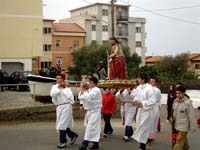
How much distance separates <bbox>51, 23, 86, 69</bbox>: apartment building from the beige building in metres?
22.5

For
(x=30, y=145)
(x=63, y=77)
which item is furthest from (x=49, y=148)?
(x=63, y=77)

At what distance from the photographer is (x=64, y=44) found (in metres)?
72.1

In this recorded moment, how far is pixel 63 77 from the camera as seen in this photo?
1181 cm

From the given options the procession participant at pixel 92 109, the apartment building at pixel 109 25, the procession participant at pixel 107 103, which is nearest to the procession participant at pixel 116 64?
the procession participant at pixel 107 103

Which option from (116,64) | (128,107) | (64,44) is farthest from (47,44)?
(128,107)

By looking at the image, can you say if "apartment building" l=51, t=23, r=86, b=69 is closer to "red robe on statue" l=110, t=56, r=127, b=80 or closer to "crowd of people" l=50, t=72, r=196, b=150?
"red robe on statue" l=110, t=56, r=127, b=80

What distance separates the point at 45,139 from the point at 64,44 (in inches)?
2344

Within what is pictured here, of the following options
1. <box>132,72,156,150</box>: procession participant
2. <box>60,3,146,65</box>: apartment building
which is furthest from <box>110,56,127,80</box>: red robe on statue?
<box>60,3,146,65</box>: apartment building

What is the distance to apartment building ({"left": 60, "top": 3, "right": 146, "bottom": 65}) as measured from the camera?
7631 cm

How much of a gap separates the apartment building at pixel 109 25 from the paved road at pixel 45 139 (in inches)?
2345

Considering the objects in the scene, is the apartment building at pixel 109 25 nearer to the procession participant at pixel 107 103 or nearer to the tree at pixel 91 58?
the tree at pixel 91 58

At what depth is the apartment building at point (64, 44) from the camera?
7138 centimetres

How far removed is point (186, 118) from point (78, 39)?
6430cm

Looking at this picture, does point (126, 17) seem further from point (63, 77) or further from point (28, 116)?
point (63, 77)
